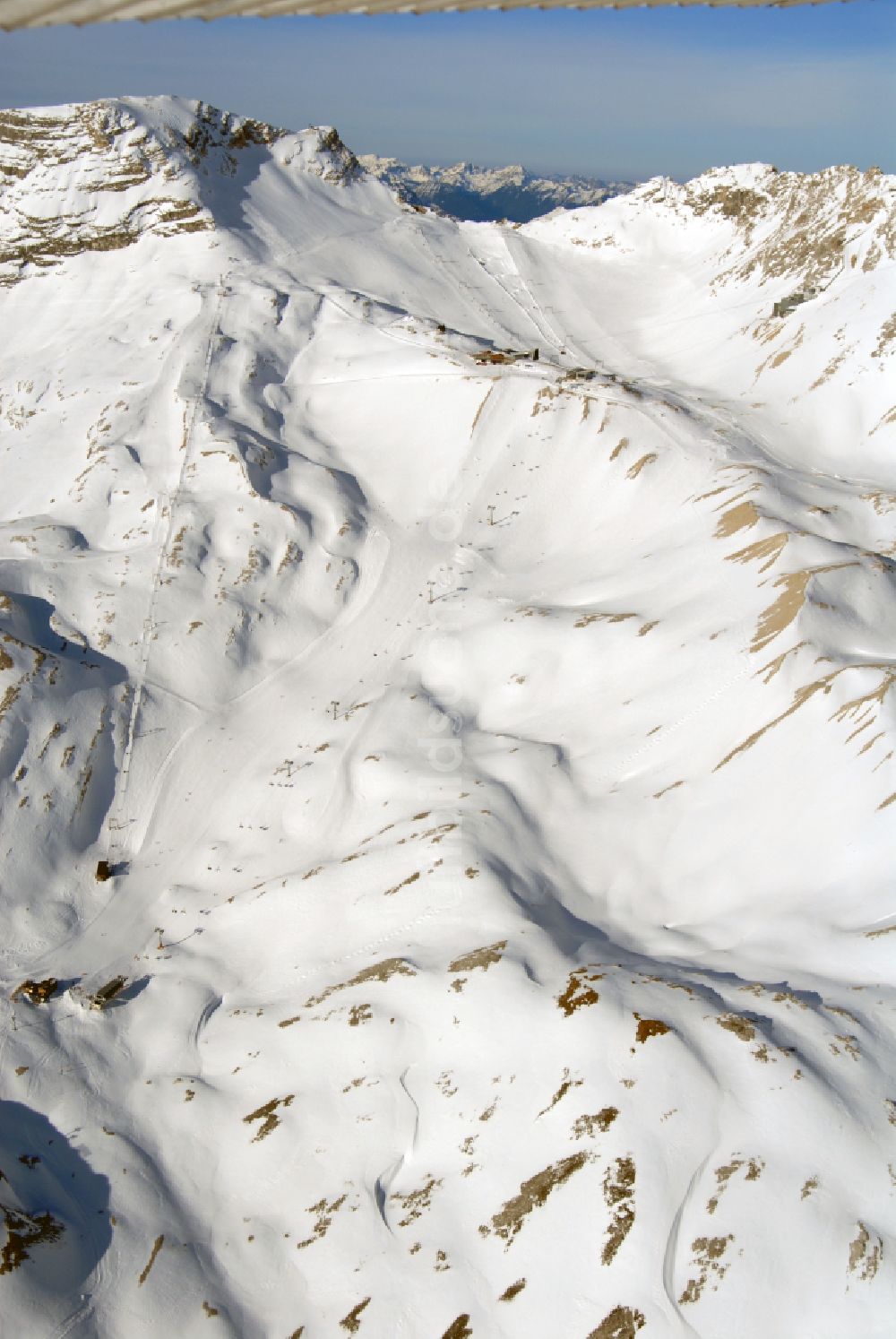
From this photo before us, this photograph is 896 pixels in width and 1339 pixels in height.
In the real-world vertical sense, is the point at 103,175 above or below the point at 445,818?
above

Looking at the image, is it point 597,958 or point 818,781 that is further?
point 818,781

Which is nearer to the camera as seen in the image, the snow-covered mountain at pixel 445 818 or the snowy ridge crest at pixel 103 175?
the snow-covered mountain at pixel 445 818

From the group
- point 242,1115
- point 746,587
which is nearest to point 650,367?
point 746,587

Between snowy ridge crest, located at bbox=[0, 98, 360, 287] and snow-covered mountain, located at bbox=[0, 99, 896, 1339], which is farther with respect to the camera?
snowy ridge crest, located at bbox=[0, 98, 360, 287]

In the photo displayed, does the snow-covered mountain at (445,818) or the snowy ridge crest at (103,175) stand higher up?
the snowy ridge crest at (103,175)

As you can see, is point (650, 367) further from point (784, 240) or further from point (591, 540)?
point (591, 540)

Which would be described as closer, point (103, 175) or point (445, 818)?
point (445, 818)

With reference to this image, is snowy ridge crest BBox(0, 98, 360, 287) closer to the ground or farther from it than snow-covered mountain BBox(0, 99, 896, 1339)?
farther from it

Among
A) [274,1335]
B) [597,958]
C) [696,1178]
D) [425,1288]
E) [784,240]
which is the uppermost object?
[784,240]
